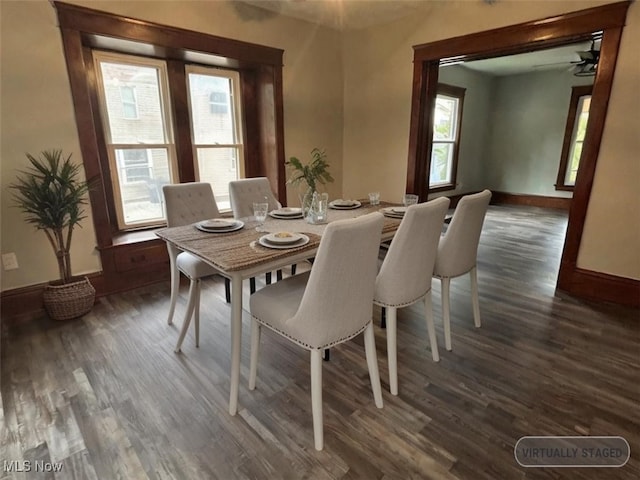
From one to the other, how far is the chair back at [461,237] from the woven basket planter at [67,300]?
2491 millimetres

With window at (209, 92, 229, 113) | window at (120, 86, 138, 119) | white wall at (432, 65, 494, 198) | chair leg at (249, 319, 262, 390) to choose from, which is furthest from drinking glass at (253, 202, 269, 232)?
white wall at (432, 65, 494, 198)

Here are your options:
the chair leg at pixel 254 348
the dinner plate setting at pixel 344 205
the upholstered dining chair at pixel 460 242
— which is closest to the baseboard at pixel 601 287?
the upholstered dining chair at pixel 460 242

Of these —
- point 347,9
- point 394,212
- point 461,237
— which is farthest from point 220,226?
point 347,9

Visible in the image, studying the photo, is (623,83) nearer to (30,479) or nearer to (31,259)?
(30,479)

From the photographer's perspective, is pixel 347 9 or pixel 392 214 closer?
pixel 392 214

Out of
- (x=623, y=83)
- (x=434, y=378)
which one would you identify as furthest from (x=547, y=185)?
(x=434, y=378)

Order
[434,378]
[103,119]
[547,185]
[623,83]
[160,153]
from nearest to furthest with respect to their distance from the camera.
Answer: [434,378]
[623,83]
[103,119]
[160,153]
[547,185]

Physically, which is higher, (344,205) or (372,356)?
(344,205)

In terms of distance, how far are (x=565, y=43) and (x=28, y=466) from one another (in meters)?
4.14

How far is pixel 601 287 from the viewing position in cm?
281

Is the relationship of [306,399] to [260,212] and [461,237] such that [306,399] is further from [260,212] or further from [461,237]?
[461,237]

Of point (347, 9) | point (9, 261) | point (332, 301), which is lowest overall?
point (9, 261)

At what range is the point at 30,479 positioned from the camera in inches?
53.1

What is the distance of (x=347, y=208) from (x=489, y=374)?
1.40 metres
